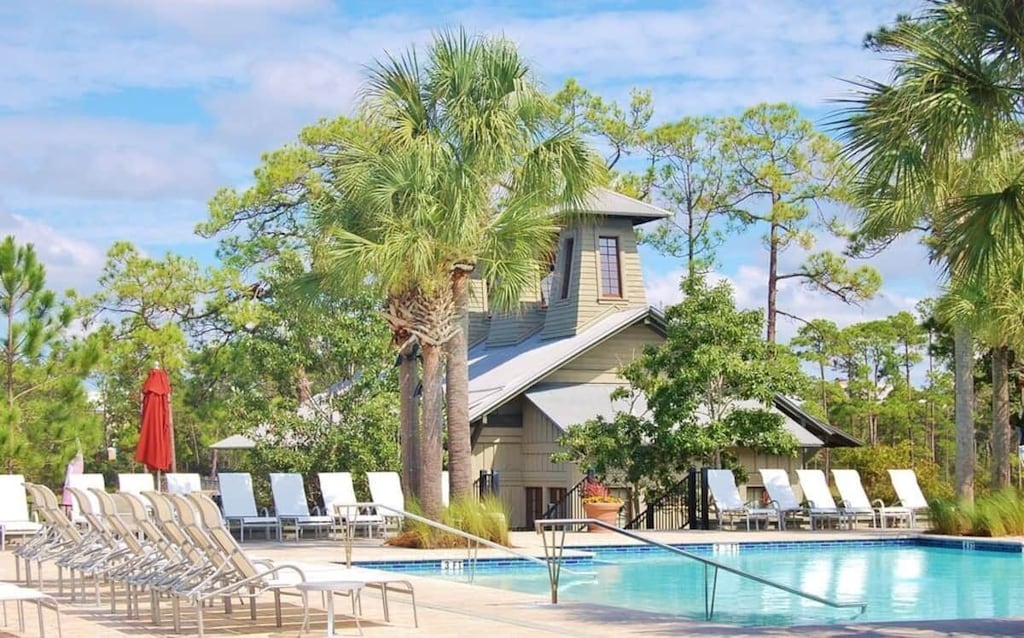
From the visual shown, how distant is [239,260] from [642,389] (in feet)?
55.8

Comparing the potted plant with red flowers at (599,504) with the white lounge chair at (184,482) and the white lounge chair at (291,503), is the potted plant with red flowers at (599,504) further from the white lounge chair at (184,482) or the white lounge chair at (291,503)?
the white lounge chair at (184,482)

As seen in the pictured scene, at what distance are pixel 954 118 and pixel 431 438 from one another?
10.2 m

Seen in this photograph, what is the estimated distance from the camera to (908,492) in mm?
26203

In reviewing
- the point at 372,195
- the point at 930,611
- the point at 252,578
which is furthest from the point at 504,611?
the point at 372,195

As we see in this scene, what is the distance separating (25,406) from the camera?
78.4 feet

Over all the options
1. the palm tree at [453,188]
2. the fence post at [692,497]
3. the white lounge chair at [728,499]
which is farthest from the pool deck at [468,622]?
the fence post at [692,497]

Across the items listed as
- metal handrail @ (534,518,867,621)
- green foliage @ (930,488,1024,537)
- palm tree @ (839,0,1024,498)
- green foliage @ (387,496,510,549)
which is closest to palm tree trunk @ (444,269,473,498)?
green foliage @ (387,496,510,549)

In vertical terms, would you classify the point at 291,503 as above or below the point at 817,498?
above

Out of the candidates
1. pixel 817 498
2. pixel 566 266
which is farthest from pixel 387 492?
pixel 566 266

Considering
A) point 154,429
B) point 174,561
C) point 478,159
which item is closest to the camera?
point 174,561

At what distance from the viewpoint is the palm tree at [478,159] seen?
19125 millimetres

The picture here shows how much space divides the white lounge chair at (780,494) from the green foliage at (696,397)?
0.48 m

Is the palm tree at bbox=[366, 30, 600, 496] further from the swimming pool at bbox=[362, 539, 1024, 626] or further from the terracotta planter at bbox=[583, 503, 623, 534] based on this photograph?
the terracotta planter at bbox=[583, 503, 623, 534]

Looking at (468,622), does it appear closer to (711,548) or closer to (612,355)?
(711,548)
